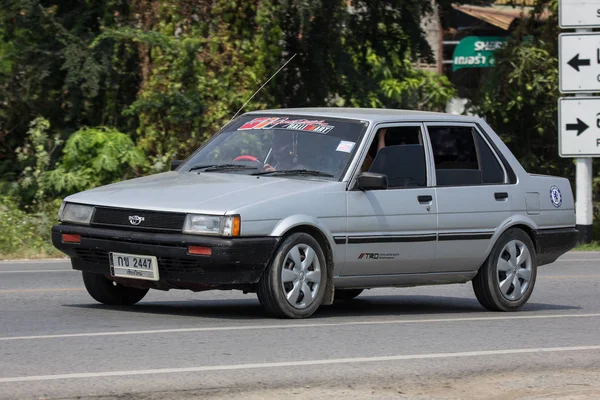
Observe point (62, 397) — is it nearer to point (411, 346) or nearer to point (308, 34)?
point (411, 346)

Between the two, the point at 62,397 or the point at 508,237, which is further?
the point at 508,237

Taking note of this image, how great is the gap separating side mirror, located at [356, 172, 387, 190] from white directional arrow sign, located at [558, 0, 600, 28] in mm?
11676

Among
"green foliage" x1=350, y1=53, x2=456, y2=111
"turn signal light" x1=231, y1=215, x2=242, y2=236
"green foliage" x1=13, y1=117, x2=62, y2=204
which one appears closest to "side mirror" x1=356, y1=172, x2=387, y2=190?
"turn signal light" x1=231, y1=215, x2=242, y2=236

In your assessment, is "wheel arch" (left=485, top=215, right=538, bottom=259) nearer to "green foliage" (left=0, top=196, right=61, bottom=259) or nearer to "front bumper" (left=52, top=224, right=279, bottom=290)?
"front bumper" (left=52, top=224, right=279, bottom=290)

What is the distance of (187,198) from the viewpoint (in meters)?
9.16

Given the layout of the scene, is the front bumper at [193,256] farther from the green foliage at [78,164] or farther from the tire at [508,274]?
the green foliage at [78,164]

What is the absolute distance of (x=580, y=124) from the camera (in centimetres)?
2073

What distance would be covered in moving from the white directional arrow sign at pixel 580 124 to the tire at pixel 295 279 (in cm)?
1193

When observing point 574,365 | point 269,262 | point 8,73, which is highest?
point 8,73

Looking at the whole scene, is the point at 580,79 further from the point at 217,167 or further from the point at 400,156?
the point at 217,167

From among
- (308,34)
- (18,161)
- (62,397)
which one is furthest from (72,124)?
(62,397)

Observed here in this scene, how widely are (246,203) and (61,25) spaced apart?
1291 cm

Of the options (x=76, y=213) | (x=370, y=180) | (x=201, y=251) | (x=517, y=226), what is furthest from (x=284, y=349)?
(x=517, y=226)

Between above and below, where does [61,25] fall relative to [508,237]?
above
